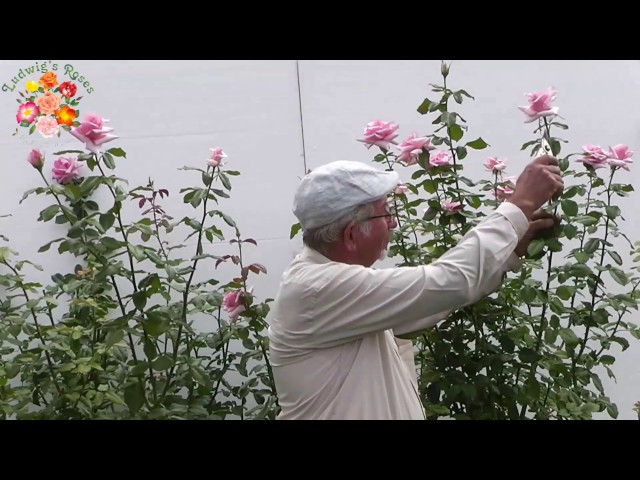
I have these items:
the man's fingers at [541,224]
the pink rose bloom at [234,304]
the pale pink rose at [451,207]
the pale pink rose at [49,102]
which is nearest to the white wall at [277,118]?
the pale pink rose at [49,102]

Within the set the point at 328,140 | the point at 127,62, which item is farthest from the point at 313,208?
the point at 127,62

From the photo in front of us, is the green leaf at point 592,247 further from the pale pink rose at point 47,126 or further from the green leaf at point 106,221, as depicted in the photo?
the pale pink rose at point 47,126

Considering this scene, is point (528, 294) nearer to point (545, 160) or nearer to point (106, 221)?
point (545, 160)

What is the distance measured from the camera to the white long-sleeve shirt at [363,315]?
1.71m

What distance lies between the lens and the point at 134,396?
261cm

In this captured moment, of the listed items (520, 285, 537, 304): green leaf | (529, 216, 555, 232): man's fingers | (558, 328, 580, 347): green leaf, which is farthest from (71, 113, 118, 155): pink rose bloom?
(558, 328, 580, 347): green leaf

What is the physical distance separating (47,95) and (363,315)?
2753mm

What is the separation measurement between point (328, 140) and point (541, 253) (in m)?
2.06

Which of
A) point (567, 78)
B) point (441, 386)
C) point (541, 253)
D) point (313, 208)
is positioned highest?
point (567, 78)

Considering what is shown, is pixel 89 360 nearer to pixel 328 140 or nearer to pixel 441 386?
pixel 441 386

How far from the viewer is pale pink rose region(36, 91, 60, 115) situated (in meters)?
3.83

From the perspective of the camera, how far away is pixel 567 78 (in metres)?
3.97

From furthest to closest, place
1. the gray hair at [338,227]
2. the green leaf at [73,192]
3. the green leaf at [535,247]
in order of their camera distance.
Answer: the green leaf at [73,192], the green leaf at [535,247], the gray hair at [338,227]

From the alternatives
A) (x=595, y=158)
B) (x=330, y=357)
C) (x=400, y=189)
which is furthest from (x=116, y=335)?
(x=595, y=158)
